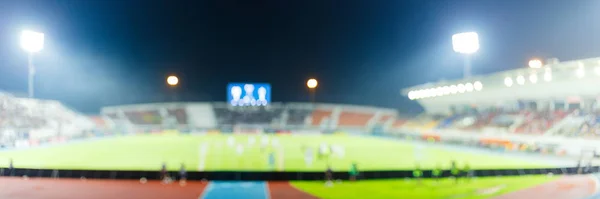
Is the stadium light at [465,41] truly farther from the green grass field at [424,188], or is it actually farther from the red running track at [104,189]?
the red running track at [104,189]

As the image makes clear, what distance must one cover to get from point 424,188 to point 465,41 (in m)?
7.25

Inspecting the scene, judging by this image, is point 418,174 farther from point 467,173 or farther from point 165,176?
point 165,176

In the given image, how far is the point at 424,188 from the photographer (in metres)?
11.6

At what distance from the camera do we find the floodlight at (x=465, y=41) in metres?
15.7

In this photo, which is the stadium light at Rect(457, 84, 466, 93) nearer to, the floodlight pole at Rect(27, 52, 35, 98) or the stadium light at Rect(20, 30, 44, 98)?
the stadium light at Rect(20, 30, 44, 98)

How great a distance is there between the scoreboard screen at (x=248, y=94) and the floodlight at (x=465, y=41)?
64.5 ft

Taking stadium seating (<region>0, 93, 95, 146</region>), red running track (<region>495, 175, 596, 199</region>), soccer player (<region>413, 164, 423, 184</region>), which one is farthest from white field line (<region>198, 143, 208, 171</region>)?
red running track (<region>495, 175, 596, 199</region>)

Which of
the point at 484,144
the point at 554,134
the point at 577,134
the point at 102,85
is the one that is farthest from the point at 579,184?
the point at 102,85

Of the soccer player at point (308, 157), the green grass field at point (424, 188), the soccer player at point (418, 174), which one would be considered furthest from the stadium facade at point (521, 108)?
the soccer player at point (308, 157)

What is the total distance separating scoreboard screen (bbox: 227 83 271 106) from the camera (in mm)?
33219

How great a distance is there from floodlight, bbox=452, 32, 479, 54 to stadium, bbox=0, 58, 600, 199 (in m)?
3.74

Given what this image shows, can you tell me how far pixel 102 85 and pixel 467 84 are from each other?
23.4 m

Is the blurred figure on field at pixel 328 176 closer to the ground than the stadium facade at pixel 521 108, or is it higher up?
closer to the ground

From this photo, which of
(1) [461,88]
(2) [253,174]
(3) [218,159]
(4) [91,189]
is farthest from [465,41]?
(4) [91,189]
